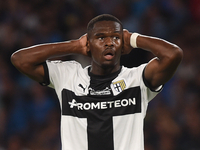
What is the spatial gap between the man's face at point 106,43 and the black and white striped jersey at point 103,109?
0.63ft

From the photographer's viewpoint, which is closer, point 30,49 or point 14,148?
point 30,49

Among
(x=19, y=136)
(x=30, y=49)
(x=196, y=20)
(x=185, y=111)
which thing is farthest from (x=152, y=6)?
(x=30, y=49)

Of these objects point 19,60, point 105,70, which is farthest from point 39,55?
point 105,70

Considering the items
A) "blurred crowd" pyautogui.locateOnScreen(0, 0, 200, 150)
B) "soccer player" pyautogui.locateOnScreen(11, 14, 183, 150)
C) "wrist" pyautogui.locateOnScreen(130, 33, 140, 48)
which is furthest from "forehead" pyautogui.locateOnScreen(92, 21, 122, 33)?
"blurred crowd" pyautogui.locateOnScreen(0, 0, 200, 150)

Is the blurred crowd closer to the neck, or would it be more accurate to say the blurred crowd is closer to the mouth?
the neck

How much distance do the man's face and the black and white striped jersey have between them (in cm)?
19

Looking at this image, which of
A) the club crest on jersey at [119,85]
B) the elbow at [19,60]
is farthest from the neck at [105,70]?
the elbow at [19,60]

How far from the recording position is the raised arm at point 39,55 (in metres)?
2.85

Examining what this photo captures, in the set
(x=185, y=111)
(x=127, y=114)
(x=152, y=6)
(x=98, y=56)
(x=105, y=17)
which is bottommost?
(x=185, y=111)

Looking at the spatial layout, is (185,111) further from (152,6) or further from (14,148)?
(14,148)

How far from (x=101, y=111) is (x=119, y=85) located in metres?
0.27

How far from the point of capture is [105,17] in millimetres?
Answer: 2873

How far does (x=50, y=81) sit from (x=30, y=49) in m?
0.32

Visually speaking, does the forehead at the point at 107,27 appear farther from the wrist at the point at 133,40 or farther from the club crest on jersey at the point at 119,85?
the club crest on jersey at the point at 119,85
